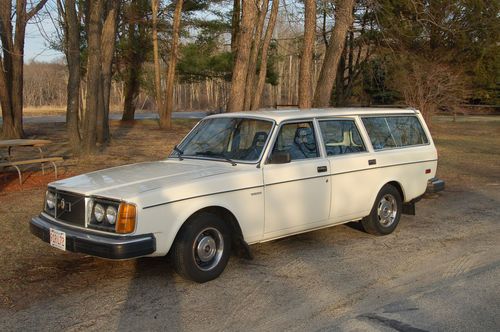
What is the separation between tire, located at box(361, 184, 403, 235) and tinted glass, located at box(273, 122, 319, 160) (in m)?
1.32

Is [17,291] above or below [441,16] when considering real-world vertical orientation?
below

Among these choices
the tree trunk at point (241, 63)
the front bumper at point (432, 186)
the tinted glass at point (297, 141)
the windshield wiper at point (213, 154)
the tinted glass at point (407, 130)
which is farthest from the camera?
the tree trunk at point (241, 63)

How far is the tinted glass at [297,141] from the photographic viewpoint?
5.98 m

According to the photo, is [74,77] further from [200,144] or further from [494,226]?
[494,226]

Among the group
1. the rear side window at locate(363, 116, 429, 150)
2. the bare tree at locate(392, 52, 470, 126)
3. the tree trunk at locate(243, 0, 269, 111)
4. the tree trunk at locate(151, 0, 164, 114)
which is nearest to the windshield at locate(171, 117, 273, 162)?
the rear side window at locate(363, 116, 429, 150)

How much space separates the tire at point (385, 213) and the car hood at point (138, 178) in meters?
2.30

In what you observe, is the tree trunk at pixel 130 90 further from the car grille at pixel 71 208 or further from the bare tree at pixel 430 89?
the car grille at pixel 71 208

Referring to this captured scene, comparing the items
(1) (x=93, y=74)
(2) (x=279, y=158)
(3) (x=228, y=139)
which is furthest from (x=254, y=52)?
(2) (x=279, y=158)

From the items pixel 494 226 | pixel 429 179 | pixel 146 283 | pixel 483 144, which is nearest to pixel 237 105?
pixel 429 179

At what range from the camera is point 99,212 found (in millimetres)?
4852

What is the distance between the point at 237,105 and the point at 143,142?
727cm

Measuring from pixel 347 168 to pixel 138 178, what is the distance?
99.9 inches

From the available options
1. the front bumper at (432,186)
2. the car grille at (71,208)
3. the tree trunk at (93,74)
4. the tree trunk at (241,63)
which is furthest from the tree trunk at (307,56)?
the car grille at (71,208)

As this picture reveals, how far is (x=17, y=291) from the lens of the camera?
16.4 ft
